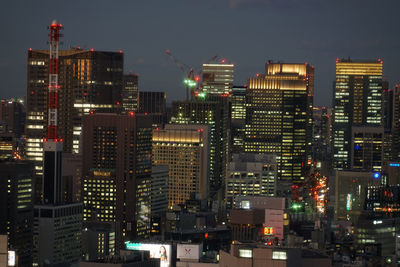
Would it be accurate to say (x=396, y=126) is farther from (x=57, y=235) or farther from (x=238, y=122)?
(x=57, y=235)

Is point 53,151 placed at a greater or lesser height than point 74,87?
lesser

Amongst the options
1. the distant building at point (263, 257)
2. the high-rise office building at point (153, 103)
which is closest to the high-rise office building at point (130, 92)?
the high-rise office building at point (153, 103)

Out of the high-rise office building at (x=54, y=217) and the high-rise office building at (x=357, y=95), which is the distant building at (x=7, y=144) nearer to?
the high-rise office building at (x=54, y=217)

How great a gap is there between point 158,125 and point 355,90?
3968 cm

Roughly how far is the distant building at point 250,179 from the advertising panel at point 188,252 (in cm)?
5060

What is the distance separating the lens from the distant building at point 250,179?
104625 millimetres

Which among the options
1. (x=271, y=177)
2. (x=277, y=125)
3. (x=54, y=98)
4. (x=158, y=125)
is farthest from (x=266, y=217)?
(x=277, y=125)

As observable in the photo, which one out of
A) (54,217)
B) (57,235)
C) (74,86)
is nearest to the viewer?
(57,235)

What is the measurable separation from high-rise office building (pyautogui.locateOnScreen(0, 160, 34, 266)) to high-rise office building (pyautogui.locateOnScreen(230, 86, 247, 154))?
57.7 metres

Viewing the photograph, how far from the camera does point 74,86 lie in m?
115

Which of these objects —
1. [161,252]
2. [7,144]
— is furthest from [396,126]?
[161,252]

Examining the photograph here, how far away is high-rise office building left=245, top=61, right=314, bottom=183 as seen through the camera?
130250 mm

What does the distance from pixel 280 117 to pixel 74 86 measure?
27748 millimetres

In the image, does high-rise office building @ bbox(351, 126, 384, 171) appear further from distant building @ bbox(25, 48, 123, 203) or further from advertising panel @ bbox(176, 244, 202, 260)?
advertising panel @ bbox(176, 244, 202, 260)
